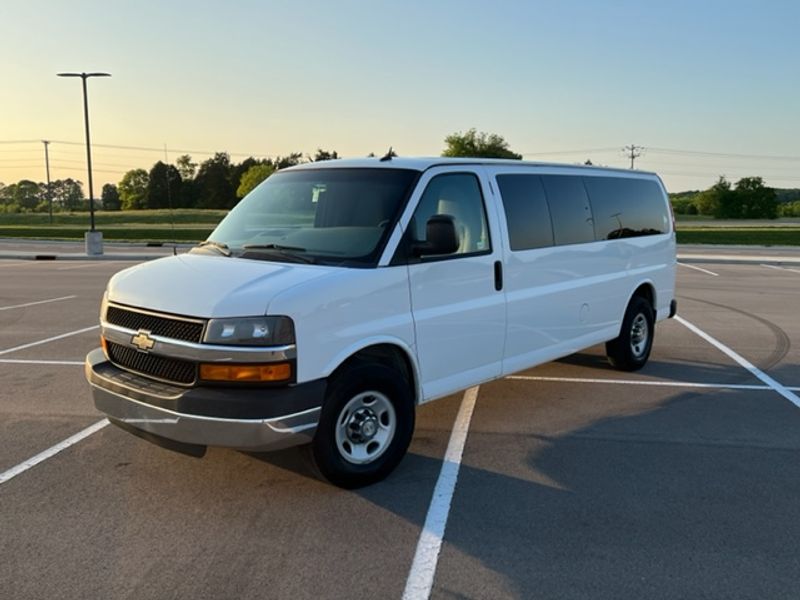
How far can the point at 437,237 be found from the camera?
4.48 meters

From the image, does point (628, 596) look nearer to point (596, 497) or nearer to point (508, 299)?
point (596, 497)

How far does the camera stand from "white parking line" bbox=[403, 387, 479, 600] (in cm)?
324

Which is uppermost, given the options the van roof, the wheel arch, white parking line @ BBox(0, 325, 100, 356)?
the van roof

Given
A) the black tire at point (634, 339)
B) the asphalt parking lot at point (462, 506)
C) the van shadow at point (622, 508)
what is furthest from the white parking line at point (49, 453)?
the black tire at point (634, 339)

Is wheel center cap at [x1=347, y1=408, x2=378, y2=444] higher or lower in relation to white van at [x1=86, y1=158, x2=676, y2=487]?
lower

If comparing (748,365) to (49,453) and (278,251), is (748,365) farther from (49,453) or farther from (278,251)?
(49,453)

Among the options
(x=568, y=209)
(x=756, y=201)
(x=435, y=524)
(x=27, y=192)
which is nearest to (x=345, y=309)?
(x=435, y=524)

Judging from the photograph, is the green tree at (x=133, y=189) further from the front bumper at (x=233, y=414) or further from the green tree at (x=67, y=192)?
the front bumper at (x=233, y=414)

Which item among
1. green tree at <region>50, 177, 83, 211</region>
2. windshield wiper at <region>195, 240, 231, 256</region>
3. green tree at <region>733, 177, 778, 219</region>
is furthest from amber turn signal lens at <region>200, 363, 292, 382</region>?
green tree at <region>50, 177, 83, 211</region>

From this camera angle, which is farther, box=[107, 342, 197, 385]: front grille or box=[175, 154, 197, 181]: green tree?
box=[175, 154, 197, 181]: green tree

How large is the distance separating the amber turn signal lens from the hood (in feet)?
0.96

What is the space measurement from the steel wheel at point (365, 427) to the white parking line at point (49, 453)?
7.33ft

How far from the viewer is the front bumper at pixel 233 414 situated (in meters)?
3.76

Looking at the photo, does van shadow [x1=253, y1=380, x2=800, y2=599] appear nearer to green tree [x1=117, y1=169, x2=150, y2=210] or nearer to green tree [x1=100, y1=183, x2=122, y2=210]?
green tree [x1=117, y1=169, x2=150, y2=210]
